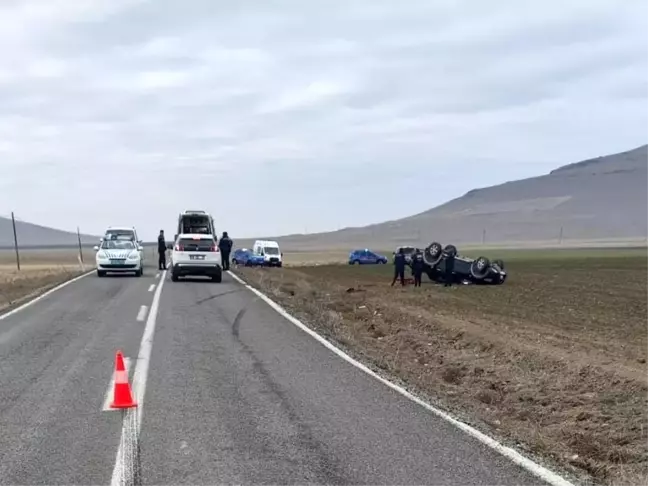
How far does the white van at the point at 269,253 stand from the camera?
62894 mm

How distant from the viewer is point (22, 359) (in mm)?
12938

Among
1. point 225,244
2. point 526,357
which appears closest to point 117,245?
point 225,244

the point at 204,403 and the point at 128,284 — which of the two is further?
the point at 128,284

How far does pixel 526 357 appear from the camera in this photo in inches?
579

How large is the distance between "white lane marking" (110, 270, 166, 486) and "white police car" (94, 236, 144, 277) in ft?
56.2

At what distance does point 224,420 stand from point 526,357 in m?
7.33

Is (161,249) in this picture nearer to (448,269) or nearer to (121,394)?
(448,269)

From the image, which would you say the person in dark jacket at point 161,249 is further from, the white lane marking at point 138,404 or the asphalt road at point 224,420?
the asphalt road at point 224,420

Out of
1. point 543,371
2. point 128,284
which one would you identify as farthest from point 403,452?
point 128,284

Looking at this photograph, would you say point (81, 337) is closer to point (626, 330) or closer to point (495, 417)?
point (495, 417)

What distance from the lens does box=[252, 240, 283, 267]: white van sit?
62894mm

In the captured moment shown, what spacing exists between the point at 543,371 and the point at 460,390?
5.50ft

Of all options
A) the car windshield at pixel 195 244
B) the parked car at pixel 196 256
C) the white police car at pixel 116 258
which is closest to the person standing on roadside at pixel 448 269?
the parked car at pixel 196 256

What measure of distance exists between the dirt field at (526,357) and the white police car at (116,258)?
20.0ft
